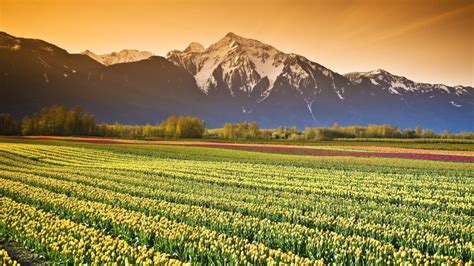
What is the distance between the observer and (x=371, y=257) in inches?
382

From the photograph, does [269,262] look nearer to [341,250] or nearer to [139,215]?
[341,250]

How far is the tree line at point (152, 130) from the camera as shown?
11550 centimetres

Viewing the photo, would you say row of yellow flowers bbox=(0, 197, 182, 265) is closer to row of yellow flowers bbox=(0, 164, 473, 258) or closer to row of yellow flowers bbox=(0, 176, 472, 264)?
row of yellow flowers bbox=(0, 176, 472, 264)

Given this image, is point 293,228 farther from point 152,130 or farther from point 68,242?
point 152,130

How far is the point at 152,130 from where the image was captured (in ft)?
445

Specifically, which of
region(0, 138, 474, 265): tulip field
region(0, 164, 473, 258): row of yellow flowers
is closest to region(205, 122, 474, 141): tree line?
region(0, 138, 474, 265): tulip field

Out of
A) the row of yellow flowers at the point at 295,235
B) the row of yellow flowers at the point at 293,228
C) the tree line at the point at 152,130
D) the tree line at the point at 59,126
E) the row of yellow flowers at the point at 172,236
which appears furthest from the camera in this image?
the tree line at the point at 152,130

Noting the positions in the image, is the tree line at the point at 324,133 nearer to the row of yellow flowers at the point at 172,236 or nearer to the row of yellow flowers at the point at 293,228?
the row of yellow flowers at the point at 293,228

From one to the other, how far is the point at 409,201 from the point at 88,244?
53.0ft

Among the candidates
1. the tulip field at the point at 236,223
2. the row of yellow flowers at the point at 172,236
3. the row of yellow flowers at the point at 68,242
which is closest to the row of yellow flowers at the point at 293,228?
the tulip field at the point at 236,223

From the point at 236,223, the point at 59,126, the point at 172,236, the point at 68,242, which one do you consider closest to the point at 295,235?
the point at 236,223

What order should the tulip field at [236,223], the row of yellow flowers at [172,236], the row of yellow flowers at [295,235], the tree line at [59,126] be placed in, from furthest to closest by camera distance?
the tree line at [59,126]
the tulip field at [236,223]
the row of yellow flowers at [295,235]
the row of yellow flowers at [172,236]

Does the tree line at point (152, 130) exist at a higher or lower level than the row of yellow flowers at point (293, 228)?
higher

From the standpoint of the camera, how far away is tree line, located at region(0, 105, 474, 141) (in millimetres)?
115500
